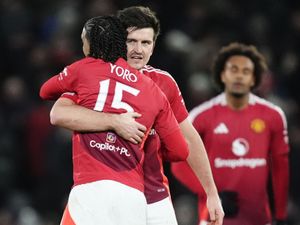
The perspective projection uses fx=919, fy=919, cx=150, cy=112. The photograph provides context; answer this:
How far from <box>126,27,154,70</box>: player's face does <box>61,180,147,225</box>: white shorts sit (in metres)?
1.00

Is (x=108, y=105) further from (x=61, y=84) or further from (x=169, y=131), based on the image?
(x=169, y=131)

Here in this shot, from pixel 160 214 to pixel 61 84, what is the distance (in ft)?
3.21

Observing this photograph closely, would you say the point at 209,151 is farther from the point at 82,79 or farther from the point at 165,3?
the point at 165,3

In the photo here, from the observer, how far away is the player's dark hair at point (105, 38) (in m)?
5.06

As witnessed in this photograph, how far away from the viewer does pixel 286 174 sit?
7.50m

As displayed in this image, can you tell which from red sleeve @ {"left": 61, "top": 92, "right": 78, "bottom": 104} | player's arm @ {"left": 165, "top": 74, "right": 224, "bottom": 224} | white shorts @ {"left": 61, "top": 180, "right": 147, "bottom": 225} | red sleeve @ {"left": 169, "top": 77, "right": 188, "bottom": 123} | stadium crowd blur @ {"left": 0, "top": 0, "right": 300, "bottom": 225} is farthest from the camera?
stadium crowd blur @ {"left": 0, "top": 0, "right": 300, "bottom": 225}

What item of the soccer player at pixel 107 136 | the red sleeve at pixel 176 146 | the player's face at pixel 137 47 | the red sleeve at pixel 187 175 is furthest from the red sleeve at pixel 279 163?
the soccer player at pixel 107 136

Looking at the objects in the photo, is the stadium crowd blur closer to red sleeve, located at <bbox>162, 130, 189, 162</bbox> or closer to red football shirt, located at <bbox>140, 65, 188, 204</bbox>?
red football shirt, located at <bbox>140, 65, 188, 204</bbox>

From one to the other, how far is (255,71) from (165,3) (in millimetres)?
4500

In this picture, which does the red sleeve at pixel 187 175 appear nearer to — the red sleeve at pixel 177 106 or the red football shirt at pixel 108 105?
the red sleeve at pixel 177 106

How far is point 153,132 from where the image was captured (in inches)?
222

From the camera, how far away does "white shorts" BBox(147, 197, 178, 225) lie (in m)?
5.34

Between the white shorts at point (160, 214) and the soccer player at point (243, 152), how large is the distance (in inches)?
68.0

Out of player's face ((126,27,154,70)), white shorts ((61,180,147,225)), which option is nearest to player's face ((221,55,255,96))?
player's face ((126,27,154,70))
